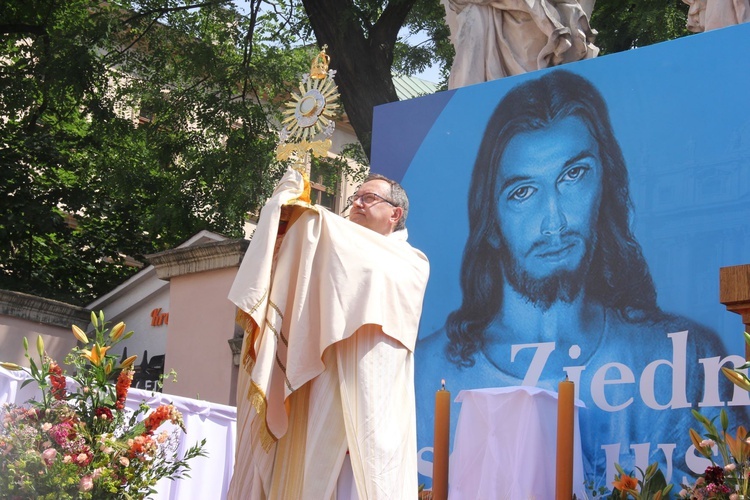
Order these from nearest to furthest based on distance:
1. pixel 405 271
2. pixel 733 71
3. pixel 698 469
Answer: pixel 405 271, pixel 698 469, pixel 733 71

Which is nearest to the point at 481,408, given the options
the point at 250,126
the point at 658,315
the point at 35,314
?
the point at 658,315

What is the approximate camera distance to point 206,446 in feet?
26.7

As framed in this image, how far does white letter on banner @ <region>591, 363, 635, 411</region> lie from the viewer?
7.25m

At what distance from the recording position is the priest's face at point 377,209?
18.9 feet

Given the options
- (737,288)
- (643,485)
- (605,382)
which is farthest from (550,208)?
(737,288)

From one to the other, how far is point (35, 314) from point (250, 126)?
4.65 meters

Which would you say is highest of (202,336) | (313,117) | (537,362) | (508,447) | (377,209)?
(202,336)

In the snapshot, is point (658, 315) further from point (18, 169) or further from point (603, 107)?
point (18, 169)

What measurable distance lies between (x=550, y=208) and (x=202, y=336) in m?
5.00

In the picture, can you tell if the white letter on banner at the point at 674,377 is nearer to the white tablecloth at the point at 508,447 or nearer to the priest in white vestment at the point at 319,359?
the white tablecloth at the point at 508,447

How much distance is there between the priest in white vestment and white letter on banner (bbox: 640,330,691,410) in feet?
7.20

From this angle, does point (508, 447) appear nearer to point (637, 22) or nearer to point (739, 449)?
point (739, 449)

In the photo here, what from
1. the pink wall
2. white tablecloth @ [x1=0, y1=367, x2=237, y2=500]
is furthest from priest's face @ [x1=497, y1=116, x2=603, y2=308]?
the pink wall

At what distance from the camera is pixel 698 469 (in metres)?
6.82
